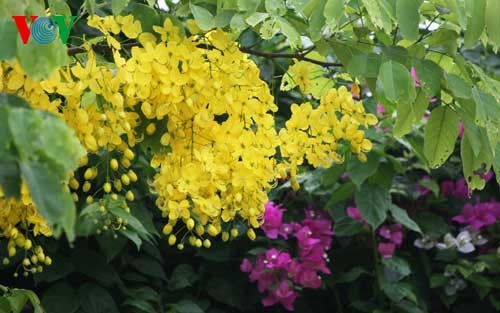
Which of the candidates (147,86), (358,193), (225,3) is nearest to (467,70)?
(225,3)

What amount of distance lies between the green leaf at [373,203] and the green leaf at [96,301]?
2.38ft

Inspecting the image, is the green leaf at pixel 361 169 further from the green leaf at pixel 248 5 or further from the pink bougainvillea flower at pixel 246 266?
the green leaf at pixel 248 5

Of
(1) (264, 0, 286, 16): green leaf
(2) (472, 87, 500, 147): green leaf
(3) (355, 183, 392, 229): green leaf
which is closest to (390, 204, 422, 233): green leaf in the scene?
(3) (355, 183, 392, 229): green leaf

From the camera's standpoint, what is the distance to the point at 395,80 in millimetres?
1448

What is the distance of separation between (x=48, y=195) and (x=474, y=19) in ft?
2.93

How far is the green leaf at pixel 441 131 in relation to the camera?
161cm

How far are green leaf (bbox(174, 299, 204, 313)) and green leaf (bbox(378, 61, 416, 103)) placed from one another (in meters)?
1.08

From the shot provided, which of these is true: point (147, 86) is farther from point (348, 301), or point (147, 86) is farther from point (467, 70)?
point (348, 301)

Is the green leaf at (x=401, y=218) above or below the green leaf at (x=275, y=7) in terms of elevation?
below

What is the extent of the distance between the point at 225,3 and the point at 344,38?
13.4 inches

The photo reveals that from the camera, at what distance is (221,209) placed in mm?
1483

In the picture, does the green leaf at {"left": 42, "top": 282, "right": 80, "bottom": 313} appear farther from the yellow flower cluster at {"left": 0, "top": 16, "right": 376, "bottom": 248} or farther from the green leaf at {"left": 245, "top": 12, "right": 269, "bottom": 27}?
the green leaf at {"left": 245, "top": 12, "right": 269, "bottom": 27}

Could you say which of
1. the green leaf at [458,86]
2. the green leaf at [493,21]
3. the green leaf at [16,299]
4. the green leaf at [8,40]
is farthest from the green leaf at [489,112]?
the green leaf at [16,299]

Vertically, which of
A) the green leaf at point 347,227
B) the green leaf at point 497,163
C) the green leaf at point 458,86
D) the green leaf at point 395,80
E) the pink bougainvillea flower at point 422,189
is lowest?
the pink bougainvillea flower at point 422,189
